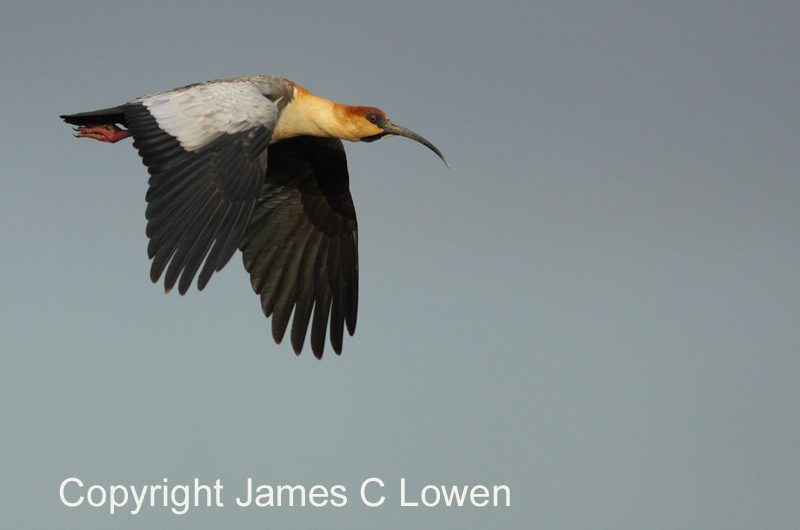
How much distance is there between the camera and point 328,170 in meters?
12.8

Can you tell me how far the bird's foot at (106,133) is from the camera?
11.2 meters

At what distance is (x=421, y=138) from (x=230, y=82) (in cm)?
275

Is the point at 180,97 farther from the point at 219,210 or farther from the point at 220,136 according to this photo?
the point at 219,210

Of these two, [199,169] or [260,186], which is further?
[260,186]

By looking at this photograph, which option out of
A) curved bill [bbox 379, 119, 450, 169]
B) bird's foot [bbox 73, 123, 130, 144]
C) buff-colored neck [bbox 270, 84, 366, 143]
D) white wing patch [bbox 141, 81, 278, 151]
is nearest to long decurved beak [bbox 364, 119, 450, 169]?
curved bill [bbox 379, 119, 450, 169]

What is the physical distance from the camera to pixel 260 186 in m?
9.34

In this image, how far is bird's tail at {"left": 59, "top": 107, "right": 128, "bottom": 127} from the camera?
1082 cm

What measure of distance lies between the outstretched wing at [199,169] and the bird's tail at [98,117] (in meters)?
0.86

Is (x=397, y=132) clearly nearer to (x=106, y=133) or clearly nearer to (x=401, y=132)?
(x=401, y=132)

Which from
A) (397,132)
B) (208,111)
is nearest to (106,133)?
(208,111)

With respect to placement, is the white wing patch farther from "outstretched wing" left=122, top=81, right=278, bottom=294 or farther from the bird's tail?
the bird's tail

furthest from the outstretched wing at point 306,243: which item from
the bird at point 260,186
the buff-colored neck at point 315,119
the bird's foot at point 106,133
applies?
the bird's foot at point 106,133

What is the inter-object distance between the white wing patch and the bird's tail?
78cm

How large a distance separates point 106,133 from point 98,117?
269mm
